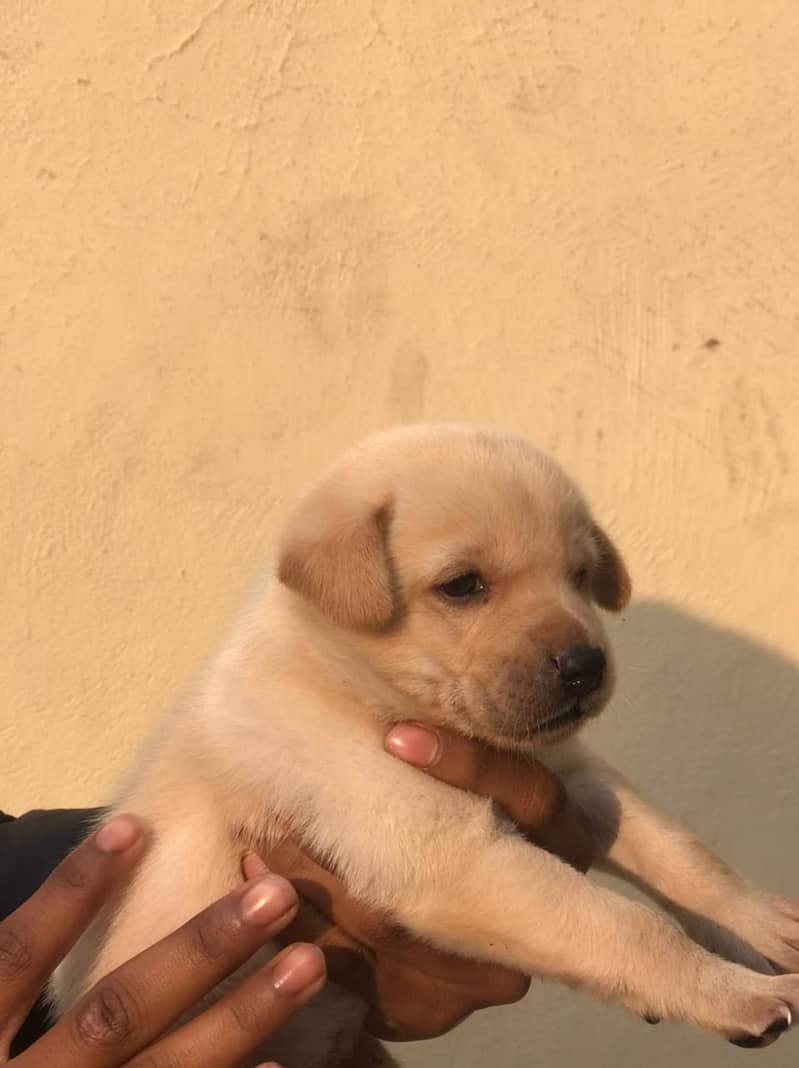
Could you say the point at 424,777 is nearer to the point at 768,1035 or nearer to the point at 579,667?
the point at 579,667

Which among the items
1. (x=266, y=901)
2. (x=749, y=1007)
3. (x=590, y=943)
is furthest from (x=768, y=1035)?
(x=266, y=901)

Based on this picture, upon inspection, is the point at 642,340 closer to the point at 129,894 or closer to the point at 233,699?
the point at 233,699

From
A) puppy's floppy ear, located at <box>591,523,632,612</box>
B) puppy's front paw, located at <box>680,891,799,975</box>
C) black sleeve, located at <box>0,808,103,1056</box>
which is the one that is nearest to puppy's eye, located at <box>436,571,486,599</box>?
puppy's floppy ear, located at <box>591,523,632,612</box>

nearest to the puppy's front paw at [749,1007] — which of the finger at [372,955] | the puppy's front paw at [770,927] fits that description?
the puppy's front paw at [770,927]

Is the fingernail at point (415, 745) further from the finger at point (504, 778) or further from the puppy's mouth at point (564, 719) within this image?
the puppy's mouth at point (564, 719)

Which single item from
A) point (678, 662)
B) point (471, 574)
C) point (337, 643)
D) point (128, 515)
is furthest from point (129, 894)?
point (678, 662)

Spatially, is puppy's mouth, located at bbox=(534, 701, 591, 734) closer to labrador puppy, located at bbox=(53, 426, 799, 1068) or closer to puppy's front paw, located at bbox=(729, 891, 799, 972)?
labrador puppy, located at bbox=(53, 426, 799, 1068)
